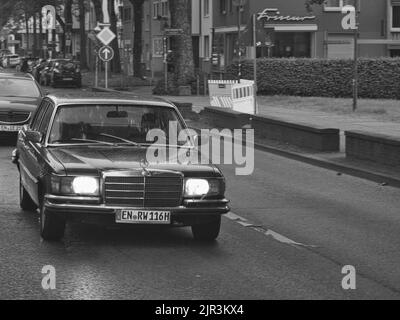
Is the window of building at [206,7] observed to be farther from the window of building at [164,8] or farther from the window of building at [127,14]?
the window of building at [127,14]

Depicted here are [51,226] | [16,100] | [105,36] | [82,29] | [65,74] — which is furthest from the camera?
[82,29]

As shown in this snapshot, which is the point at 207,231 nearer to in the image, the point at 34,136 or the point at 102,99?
the point at 102,99

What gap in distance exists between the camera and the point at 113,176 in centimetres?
836

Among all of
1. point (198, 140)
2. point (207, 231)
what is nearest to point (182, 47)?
point (198, 140)

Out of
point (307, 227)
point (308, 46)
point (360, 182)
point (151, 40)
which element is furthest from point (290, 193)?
point (151, 40)

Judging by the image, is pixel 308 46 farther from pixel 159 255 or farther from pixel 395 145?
pixel 159 255

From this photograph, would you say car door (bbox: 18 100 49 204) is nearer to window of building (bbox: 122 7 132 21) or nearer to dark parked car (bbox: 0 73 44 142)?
dark parked car (bbox: 0 73 44 142)

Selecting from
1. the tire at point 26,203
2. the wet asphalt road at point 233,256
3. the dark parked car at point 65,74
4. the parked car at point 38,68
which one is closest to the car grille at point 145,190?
the wet asphalt road at point 233,256

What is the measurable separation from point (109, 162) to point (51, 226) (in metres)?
0.87

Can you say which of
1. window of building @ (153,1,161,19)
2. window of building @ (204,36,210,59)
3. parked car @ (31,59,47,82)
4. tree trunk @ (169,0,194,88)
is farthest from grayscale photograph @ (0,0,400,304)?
window of building @ (153,1,161,19)

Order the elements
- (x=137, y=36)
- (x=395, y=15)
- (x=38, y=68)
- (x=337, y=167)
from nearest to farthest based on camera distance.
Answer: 1. (x=337, y=167)
2. (x=395, y=15)
3. (x=137, y=36)
4. (x=38, y=68)

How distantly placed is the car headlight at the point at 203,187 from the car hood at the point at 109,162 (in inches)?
2.3

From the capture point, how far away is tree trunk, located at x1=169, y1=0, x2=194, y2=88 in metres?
40.9

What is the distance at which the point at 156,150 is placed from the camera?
922 centimetres
